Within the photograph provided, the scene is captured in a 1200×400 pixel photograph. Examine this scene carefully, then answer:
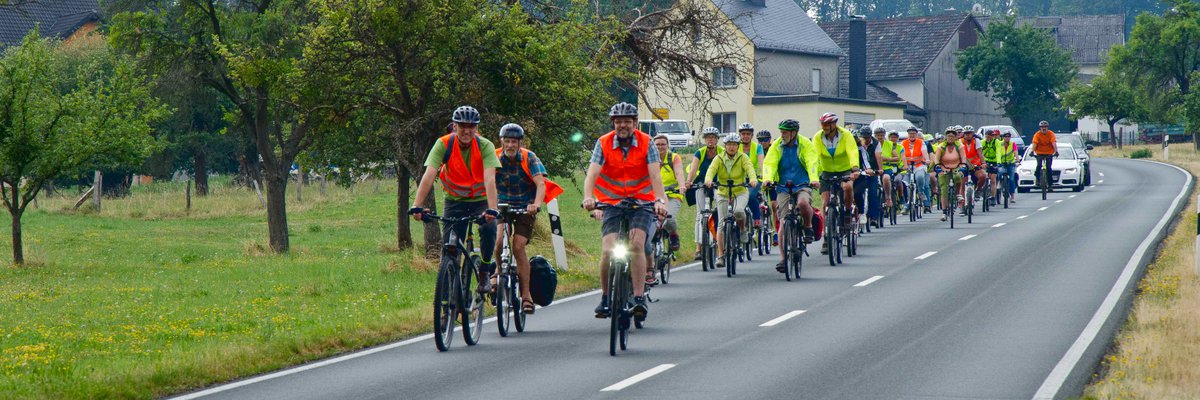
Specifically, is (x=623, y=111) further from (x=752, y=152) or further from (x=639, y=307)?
(x=752, y=152)

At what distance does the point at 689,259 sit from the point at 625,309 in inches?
383

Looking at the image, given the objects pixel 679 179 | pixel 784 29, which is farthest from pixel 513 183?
pixel 784 29

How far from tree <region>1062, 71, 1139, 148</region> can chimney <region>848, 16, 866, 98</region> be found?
13583 mm

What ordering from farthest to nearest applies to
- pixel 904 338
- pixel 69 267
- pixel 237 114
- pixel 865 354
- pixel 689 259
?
pixel 237 114, pixel 69 267, pixel 689 259, pixel 904 338, pixel 865 354

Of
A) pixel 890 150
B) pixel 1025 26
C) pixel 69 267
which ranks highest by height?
pixel 1025 26

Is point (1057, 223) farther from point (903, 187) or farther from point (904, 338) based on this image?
point (904, 338)

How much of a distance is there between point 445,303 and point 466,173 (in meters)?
1.08

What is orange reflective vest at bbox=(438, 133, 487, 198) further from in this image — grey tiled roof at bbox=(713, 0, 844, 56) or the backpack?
grey tiled roof at bbox=(713, 0, 844, 56)

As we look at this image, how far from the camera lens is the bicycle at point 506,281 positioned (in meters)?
11.9

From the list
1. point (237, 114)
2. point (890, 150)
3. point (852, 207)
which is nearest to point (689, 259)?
point (852, 207)

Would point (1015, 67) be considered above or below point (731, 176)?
above

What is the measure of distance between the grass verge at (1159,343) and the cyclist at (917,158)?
31.7 feet

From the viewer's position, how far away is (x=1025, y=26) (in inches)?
3223

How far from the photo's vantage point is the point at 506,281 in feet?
39.3
